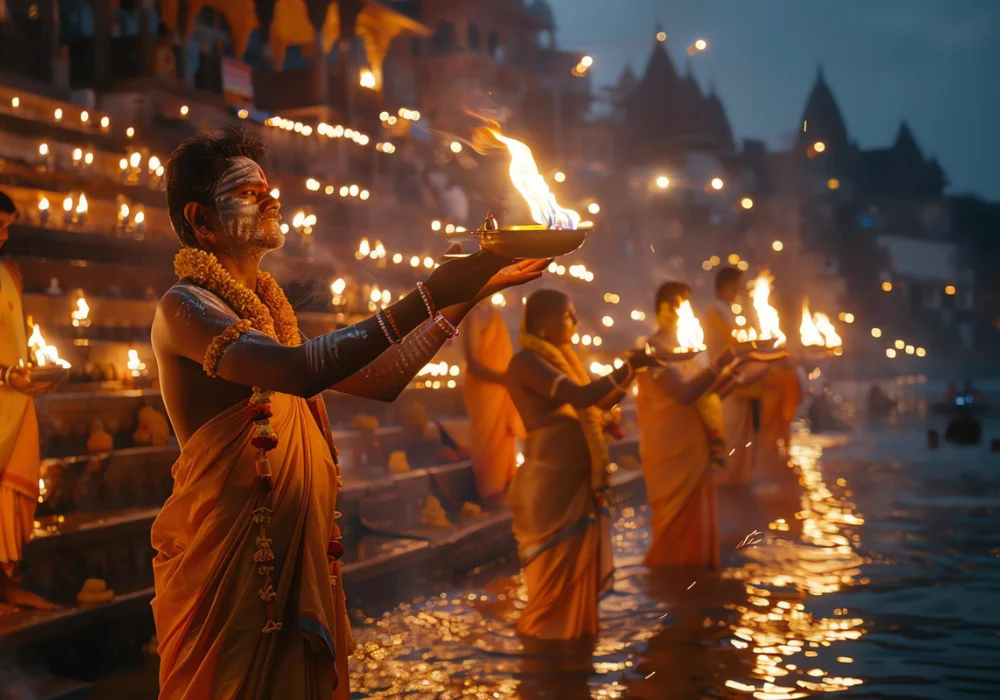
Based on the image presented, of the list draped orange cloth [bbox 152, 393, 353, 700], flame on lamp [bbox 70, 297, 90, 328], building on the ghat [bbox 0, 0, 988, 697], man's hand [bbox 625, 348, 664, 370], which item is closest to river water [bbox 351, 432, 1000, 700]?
building on the ghat [bbox 0, 0, 988, 697]

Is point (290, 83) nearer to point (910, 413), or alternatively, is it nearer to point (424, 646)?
point (424, 646)

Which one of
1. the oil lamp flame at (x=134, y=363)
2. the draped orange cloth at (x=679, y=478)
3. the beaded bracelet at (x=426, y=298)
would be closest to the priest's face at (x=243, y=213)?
the beaded bracelet at (x=426, y=298)

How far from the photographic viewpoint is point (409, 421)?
1249 cm

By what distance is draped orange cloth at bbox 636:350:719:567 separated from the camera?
27.1ft

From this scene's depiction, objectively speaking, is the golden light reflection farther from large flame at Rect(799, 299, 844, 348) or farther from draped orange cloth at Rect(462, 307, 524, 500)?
draped orange cloth at Rect(462, 307, 524, 500)

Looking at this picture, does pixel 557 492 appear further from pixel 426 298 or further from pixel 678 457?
pixel 426 298

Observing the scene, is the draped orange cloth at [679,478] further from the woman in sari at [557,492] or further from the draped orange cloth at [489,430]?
the draped orange cloth at [489,430]

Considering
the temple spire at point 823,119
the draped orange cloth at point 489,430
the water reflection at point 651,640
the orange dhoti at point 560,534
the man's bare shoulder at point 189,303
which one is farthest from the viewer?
the temple spire at point 823,119

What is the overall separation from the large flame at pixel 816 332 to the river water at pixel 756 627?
175cm

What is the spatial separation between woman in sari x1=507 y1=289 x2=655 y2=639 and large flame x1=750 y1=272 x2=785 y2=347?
4.49 feet

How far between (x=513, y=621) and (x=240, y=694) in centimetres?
437

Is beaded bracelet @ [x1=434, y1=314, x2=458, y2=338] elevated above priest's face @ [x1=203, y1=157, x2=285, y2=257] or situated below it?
below

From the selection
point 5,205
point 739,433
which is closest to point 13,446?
point 5,205

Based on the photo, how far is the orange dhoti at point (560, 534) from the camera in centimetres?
646
